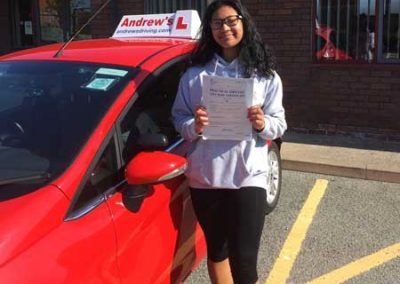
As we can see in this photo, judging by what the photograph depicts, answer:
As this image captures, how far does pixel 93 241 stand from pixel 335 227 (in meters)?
2.80

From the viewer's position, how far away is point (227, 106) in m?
2.65

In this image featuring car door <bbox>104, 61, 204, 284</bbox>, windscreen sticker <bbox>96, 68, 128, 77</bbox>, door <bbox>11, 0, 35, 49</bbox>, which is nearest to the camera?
car door <bbox>104, 61, 204, 284</bbox>

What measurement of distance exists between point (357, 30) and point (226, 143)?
5.11 metres

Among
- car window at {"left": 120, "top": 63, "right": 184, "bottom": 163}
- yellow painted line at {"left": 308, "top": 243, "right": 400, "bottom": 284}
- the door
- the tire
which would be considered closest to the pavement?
the tire

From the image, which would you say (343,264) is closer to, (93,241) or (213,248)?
(213,248)

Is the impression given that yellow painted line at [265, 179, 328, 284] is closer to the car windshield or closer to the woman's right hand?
the woman's right hand

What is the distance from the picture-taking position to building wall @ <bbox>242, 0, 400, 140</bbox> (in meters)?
7.12

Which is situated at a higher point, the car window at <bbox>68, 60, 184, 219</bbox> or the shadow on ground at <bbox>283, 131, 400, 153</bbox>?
the car window at <bbox>68, 60, 184, 219</bbox>

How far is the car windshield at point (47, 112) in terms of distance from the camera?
2.42 metres

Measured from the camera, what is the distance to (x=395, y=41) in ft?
23.3

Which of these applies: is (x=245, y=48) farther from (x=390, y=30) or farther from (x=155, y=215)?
(x=390, y=30)

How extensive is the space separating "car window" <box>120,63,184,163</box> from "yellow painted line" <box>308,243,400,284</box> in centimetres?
146

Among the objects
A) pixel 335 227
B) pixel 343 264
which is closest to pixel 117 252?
pixel 343 264

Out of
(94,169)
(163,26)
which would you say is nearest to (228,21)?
(94,169)
